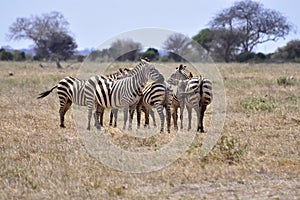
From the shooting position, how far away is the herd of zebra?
1000cm

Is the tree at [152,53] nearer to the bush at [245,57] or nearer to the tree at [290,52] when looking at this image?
the bush at [245,57]

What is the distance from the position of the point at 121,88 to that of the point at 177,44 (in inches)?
75.8

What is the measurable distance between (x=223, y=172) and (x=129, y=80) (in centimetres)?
346

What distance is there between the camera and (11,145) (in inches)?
353

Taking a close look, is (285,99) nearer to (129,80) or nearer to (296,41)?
(129,80)

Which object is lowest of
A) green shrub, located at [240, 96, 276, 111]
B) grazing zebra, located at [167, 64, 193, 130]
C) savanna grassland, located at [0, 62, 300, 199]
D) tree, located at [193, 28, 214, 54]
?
savanna grassland, located at [0, 62, 300, 199]

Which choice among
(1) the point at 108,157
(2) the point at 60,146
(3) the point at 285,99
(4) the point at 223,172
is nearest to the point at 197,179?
(4) the point at 223,172

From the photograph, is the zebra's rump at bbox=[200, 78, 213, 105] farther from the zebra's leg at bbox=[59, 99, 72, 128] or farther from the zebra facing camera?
the zebra's leg at bbox=[59, 99, 72, 128]

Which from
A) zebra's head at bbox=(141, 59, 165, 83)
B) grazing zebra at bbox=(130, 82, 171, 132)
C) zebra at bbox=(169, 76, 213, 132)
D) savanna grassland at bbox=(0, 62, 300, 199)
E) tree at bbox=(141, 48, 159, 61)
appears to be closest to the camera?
savanna grassland at bbox=(0, 62, 300, 199)

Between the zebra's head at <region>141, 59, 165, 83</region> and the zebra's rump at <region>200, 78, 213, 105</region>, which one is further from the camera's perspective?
the zebra's rump at <region>200, 78, 213, 105</region>

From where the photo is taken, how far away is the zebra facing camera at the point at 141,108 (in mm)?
8055

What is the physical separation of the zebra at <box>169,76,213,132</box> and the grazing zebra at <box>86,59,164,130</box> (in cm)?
76

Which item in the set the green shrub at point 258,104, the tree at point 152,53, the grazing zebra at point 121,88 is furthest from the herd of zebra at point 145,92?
the green shrub at point 258,104

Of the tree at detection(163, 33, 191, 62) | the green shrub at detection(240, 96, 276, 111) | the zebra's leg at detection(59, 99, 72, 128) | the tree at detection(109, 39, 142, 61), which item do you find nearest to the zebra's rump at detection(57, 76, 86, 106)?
the zebra's leg at detection(59, 99, 72, 128)
